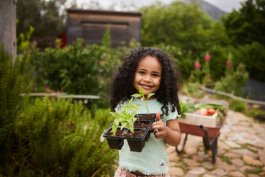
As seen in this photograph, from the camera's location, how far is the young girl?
2.14 m

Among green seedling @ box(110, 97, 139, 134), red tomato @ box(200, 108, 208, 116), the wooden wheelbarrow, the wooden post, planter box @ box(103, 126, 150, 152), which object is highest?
the wooden post

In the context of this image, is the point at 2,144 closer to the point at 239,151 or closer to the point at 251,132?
the point at 239,151

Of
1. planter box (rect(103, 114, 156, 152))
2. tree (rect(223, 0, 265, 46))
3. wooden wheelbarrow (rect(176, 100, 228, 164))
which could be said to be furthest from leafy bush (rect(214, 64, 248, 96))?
planter box (rect(103, 114, 156, 152))

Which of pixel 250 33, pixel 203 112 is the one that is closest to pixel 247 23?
pixel 250 33

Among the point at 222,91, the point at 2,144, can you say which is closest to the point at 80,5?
the point at 222,91

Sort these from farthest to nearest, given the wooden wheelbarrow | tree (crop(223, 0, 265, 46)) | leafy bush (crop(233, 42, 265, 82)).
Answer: tree (crop(223, 0, 265, 46)) → leafy bush (crop(233, 42, 265, 82)) → the wooden wheelbarrow

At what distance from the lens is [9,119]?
2.96 meters

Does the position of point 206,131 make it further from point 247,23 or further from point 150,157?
point 247,23

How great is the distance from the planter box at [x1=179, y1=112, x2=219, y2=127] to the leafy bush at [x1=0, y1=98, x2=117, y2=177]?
188 centimetres

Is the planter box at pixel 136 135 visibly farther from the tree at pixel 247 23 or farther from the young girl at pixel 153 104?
the tree at pixel 247 23

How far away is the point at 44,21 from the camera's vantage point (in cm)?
1931

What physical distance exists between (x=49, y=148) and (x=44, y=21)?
57.8 ft

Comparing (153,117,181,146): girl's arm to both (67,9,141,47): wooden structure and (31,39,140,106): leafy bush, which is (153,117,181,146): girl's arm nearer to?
(31,39,140,106): leafy bush

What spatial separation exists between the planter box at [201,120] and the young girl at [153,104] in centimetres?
248
